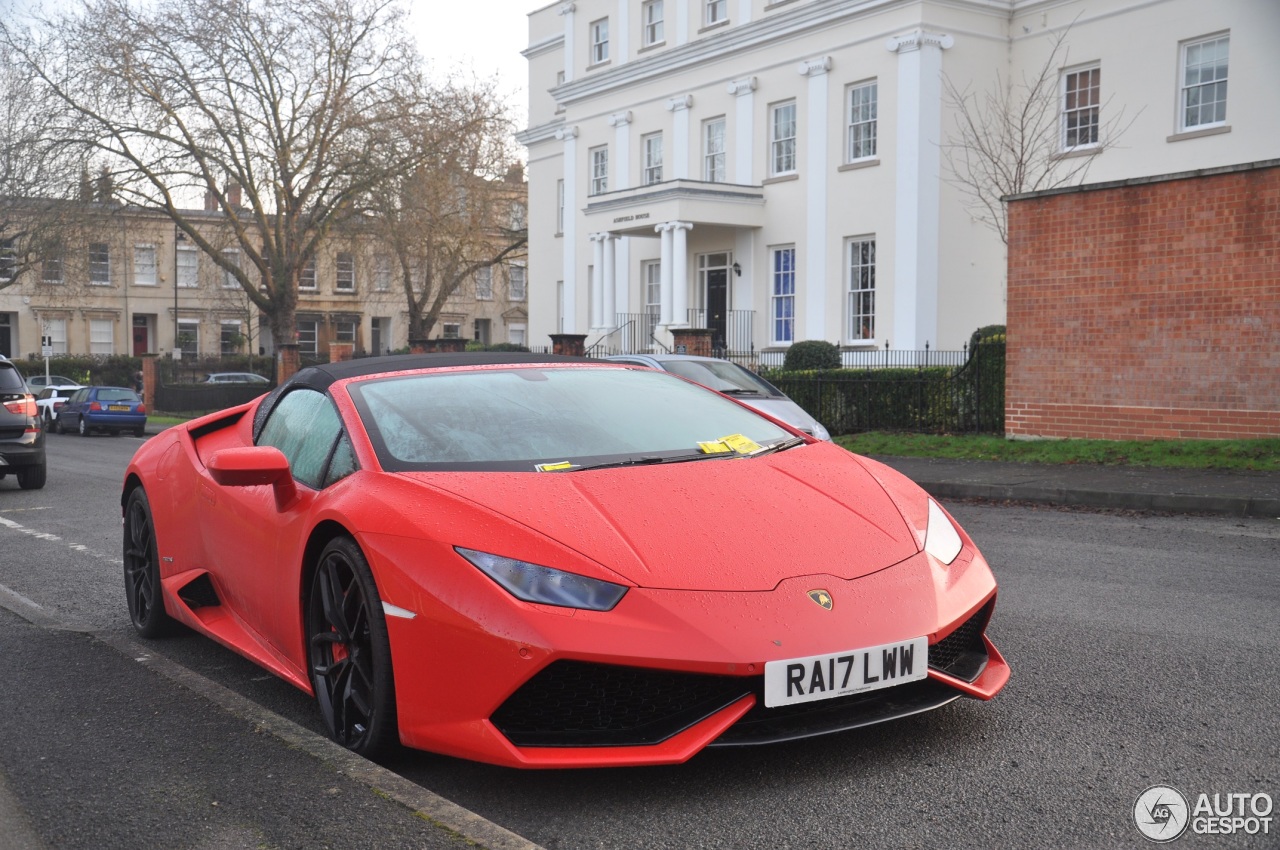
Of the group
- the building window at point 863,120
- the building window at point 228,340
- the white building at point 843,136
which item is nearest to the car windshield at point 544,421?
the white building at point 843,136

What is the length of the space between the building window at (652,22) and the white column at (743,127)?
4199 mm

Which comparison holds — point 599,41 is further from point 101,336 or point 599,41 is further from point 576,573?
point 101,336

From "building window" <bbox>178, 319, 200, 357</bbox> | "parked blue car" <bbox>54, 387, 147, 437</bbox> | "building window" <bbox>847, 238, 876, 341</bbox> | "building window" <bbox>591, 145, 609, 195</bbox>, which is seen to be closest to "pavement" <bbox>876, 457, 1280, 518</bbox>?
"building window" <bbox>847, 238, 876, 341</bbox>

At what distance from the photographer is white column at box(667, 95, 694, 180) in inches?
1387

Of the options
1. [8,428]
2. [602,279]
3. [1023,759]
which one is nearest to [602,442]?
[1023,759]

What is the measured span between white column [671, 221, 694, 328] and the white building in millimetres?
59

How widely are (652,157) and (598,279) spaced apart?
405cm

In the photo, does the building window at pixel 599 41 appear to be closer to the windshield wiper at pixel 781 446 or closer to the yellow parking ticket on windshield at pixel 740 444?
the windshield wiper at pixel 781 446

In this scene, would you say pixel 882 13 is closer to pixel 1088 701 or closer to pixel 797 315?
pixel 797 315

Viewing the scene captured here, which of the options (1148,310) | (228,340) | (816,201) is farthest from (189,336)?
(1148,310)

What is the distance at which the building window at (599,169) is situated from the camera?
1547 inches

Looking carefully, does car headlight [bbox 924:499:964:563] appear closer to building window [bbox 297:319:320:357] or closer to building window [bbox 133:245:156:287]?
building window [bbox 133:245:156:287]

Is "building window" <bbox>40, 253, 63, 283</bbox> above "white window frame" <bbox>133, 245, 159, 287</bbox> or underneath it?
underneath

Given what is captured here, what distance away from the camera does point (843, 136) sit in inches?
1210
